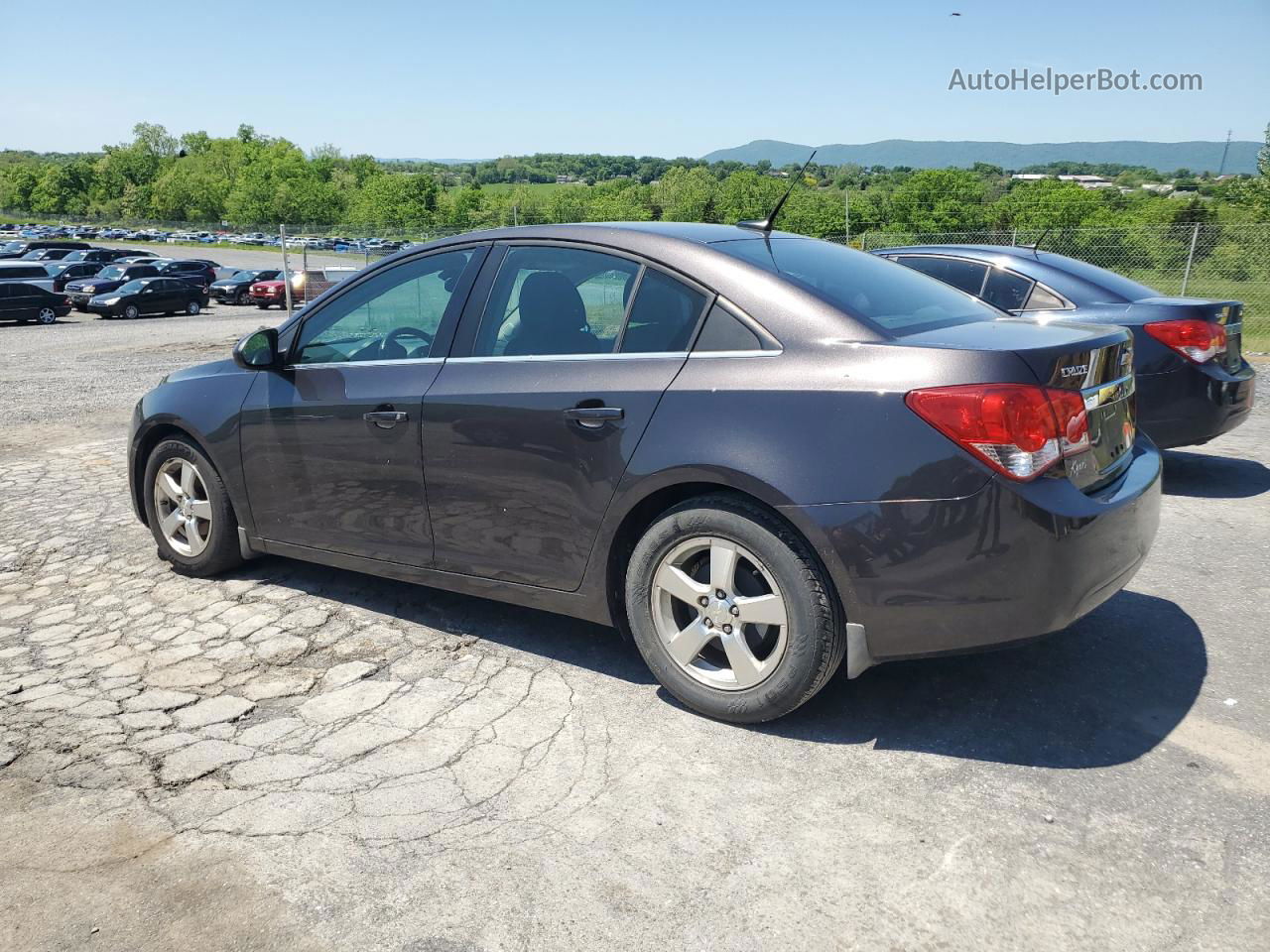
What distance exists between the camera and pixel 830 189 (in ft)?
106

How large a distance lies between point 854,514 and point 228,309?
37181 mm

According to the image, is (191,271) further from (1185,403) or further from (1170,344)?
(1185,403)

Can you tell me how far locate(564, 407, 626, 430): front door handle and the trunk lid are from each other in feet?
3.19

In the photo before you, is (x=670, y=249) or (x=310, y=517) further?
(x=310, y=517)

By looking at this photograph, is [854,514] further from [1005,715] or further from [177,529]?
[177,529]

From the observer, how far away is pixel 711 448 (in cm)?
324

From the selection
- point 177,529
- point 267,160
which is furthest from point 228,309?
point 267,160

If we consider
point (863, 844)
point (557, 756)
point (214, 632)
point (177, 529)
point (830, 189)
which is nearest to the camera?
point (863, 844)

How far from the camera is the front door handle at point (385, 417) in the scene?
4035 mm

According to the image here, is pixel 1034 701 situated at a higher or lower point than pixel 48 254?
higher

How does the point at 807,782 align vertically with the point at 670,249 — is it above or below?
below

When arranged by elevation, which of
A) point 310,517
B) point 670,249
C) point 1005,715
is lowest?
point 1005,715

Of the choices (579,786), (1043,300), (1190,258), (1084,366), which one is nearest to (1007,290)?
(1043,300)

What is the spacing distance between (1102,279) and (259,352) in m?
5.50
